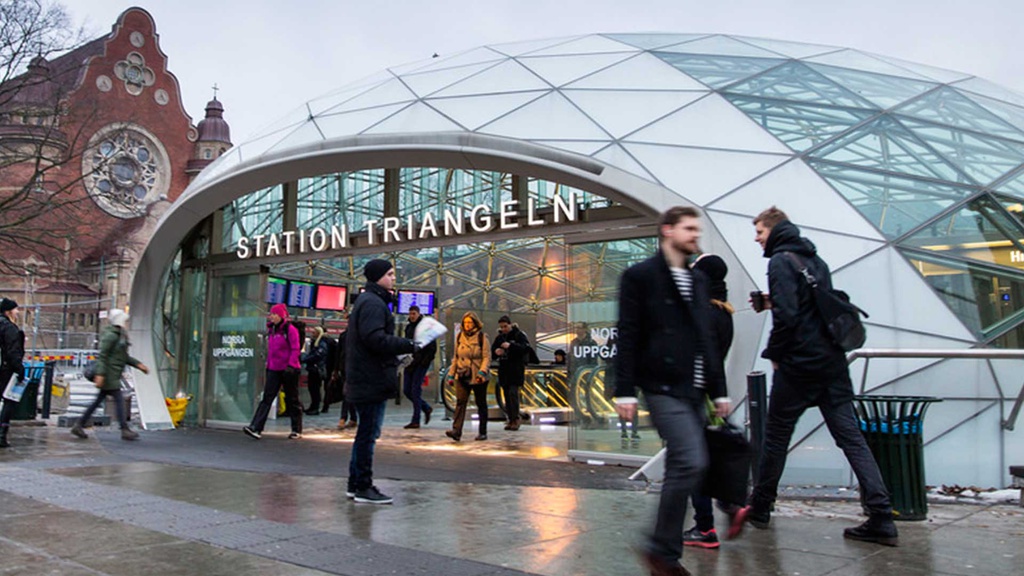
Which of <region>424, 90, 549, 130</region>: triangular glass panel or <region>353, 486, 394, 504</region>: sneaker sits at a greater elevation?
<region>424, 90, 549, 130</region>: triangular glass panel

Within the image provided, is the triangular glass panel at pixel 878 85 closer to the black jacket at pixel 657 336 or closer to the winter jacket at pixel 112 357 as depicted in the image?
the black jacket at pixel 657 336

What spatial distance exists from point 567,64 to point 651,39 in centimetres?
185

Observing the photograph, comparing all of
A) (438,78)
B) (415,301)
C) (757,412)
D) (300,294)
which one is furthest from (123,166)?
(757,412)

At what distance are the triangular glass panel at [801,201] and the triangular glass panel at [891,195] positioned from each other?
0.11m

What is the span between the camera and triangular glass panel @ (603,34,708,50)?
37.0ft

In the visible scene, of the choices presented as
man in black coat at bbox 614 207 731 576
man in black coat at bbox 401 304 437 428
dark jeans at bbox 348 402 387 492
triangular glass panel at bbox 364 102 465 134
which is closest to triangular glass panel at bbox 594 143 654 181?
triangular glass panel at bbox 364 102 465 134

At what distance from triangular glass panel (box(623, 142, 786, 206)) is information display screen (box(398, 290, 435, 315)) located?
968 centimetres

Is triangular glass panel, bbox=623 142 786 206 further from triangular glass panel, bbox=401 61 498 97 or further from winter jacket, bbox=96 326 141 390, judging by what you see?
winter jacket, bbox=96 326 141 390

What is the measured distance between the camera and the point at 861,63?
11.3 meters

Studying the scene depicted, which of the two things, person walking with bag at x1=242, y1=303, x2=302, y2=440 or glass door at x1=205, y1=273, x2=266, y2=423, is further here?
glass door at x1=205, y1=273, x2=266, y2=423

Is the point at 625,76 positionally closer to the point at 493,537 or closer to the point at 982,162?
the point at 982,162

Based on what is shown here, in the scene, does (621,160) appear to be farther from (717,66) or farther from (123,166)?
(123,166)

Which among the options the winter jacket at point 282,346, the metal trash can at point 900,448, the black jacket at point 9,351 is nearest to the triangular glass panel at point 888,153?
the metal trash can at point 900,448

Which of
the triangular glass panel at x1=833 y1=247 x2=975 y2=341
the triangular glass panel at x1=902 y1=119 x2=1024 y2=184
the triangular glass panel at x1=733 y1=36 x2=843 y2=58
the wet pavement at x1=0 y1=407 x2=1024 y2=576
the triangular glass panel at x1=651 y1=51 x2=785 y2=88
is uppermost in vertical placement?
the triangular glass panel at x1=733 y1=36 x2=843 y2=58
